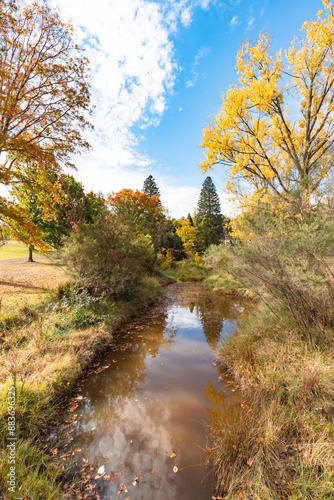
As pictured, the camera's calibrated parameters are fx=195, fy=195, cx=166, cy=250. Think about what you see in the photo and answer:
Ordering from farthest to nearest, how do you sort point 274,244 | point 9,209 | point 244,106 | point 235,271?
point 9,209 → point 244,106 → point 235,271 → point 274,244

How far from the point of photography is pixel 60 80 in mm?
6613

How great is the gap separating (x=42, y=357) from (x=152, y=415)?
271 centimetres

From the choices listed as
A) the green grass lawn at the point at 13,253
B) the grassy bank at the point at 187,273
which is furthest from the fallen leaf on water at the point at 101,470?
the green grass lawn at the point at 13,253

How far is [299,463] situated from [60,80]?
416 inches

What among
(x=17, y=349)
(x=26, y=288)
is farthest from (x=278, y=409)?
(x=26, y=288)

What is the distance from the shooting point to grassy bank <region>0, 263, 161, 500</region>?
2377 mm

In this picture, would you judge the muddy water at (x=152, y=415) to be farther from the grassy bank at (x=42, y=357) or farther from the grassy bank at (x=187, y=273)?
the grassy bank at (x=187, y=273)

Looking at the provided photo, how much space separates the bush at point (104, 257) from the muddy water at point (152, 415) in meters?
2.20

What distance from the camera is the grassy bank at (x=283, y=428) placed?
200 cm

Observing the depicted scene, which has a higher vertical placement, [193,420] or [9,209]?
[9,209]

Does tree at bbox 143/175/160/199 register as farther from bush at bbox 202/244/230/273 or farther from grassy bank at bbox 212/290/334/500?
grassy bank at bbox 212/290/334/500

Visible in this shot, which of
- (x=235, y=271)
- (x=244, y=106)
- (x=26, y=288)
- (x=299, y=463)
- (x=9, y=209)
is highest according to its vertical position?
(x=244, y=106)

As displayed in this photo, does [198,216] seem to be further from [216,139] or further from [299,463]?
[299,463]

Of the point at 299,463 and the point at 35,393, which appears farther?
the point at 35,393
